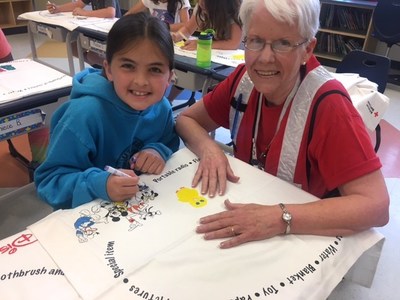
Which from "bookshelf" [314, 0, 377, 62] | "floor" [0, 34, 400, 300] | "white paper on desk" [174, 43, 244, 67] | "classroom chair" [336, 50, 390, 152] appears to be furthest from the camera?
"bookshelf" [314, 0, 377, 62]

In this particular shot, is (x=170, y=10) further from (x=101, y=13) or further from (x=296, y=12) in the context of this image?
(x=296, y=12)

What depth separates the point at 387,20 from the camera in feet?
13.6

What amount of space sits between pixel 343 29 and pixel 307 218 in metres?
5.02

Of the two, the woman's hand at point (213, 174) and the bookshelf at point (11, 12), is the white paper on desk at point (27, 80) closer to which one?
the woman's hand at point (213, 174)

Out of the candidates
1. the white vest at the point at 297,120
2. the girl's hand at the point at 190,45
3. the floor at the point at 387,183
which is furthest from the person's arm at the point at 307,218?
the girl's hand at the point at 190,45

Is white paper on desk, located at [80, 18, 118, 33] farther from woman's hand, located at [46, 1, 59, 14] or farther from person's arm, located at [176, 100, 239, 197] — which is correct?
person's arm, located at [176, 100, 239, 197]

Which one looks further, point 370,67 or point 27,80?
point 370,67

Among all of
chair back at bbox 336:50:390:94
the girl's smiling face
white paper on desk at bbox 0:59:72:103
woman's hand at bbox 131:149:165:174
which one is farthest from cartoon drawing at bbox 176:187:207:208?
chair back at bbox 336:50:390:94

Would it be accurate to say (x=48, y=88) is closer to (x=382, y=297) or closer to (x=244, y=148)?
(x=244, y=148)

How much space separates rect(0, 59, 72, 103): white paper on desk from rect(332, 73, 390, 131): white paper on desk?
1240 millimetres

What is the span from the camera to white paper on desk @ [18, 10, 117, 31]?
3.00 metres

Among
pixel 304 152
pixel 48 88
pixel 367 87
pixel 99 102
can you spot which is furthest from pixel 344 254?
pixel 48 88

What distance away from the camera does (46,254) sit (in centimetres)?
74

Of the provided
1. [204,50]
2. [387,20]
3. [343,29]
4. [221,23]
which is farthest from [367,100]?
[343,29]
